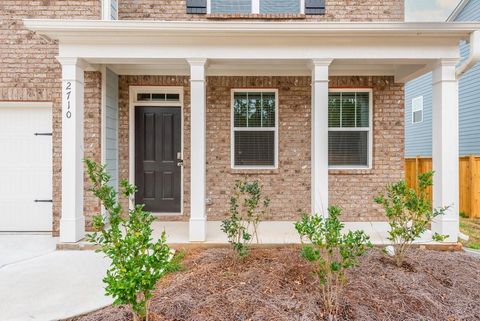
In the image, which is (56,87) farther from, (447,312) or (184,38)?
(447,312)

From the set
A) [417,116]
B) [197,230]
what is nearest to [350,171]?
[197,230]

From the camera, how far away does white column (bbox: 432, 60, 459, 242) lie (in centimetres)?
491

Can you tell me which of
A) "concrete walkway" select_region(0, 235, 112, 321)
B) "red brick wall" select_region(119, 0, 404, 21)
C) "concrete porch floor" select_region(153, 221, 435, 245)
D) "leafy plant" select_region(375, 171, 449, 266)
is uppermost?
"red brick wall" select_region(119, 0, 404, 21)

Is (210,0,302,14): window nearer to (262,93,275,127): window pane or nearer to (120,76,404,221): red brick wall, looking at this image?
(120,76,404,221): red brick wall

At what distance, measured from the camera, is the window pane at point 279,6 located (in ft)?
21.2

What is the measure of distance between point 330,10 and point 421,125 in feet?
28.9

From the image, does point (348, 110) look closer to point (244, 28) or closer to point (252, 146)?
point (252, 146)

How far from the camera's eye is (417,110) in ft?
44.4

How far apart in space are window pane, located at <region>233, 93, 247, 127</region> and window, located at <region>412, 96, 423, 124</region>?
31.9 feet

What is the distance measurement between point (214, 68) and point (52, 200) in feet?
11.9

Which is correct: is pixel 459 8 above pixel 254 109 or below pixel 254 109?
above

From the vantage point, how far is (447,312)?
314cm

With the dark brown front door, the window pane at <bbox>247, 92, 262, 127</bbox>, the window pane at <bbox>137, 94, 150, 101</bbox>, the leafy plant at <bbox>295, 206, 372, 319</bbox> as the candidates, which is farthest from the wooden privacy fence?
the window pane at <bbox>137, 94, 150, 101</bbox>

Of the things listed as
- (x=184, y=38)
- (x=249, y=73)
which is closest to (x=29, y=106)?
(x=184, y=38)
